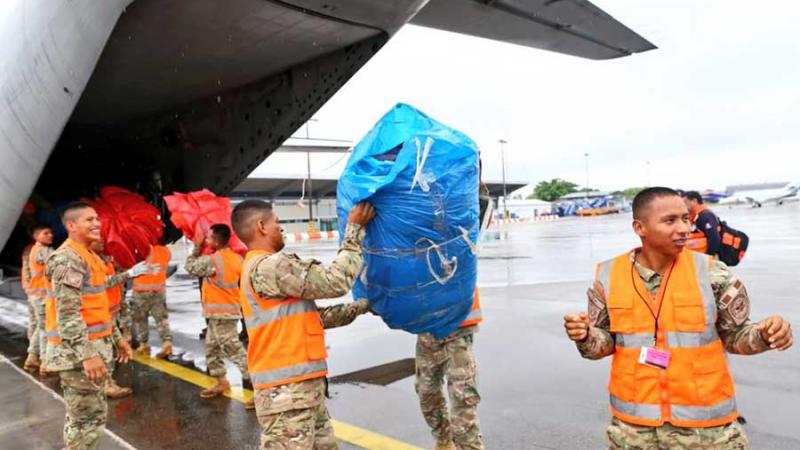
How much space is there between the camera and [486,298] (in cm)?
887

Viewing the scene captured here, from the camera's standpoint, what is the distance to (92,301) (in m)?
3.63

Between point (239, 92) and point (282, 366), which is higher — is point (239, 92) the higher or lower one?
the higher one

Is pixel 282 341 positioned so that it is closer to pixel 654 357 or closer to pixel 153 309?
pixel 654 357

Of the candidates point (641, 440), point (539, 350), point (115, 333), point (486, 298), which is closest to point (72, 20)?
point (115, 333)

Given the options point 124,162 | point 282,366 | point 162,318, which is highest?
point 124,162

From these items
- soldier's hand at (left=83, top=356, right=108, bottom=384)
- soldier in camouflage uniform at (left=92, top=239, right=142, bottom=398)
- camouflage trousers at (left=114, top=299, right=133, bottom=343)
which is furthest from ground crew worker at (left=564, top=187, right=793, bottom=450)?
camouflage trousers at (left=114, top=299, right=133, bottom=343)

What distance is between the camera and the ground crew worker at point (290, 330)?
2408mm

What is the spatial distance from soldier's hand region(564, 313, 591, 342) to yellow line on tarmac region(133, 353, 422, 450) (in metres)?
1.74

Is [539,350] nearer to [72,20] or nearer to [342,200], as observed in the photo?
[342,200]

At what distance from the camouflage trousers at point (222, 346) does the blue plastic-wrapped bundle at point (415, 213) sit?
2498mm

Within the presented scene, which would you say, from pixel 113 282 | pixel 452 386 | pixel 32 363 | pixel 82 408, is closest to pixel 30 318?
pixel 32 363

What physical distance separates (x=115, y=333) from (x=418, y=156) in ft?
11.3

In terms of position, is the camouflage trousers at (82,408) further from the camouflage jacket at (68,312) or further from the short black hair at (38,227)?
the short black hair at (38,227)

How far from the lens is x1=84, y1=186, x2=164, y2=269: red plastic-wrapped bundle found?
5391 millimetres
